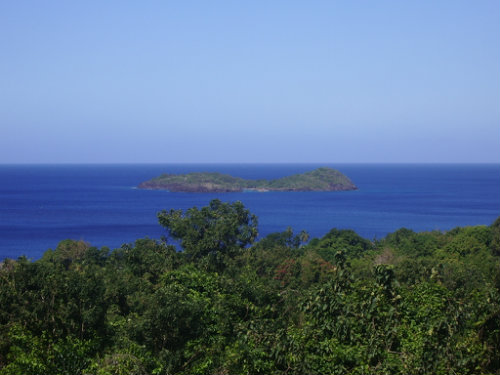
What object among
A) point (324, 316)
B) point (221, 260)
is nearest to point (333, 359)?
point (324, 316)

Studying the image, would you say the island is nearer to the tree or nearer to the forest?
the tree

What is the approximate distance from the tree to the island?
3933 inches

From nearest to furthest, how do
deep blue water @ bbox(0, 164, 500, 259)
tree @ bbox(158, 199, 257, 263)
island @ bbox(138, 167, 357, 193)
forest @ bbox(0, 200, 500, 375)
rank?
forest @ bbox(0, 200, 500, 375)
tree @ bbox(158, 199, 257, 263)
deep blue water @ bbox(0, 164, 500, 259)
island @ bbox(138, 167, 357, 193)

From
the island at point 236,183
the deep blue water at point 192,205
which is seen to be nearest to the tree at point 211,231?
the deep blue water at point 192,205

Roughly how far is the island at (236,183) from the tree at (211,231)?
99910 mm

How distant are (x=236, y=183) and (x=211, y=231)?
111m

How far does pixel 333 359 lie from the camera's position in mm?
8250

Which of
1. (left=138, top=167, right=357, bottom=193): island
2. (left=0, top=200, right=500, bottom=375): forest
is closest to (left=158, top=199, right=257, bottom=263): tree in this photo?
(left=0, top=200, right=500, bottom=375): forest

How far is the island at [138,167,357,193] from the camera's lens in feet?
440

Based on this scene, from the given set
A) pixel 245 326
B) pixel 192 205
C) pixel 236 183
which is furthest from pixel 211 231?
pixel 236 183

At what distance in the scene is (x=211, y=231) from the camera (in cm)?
2925

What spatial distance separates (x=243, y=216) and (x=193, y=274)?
1580 centimetres

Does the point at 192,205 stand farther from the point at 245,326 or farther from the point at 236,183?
the point at 245,326

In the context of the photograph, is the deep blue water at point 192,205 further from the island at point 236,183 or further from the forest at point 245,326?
the forest at point 245,326
